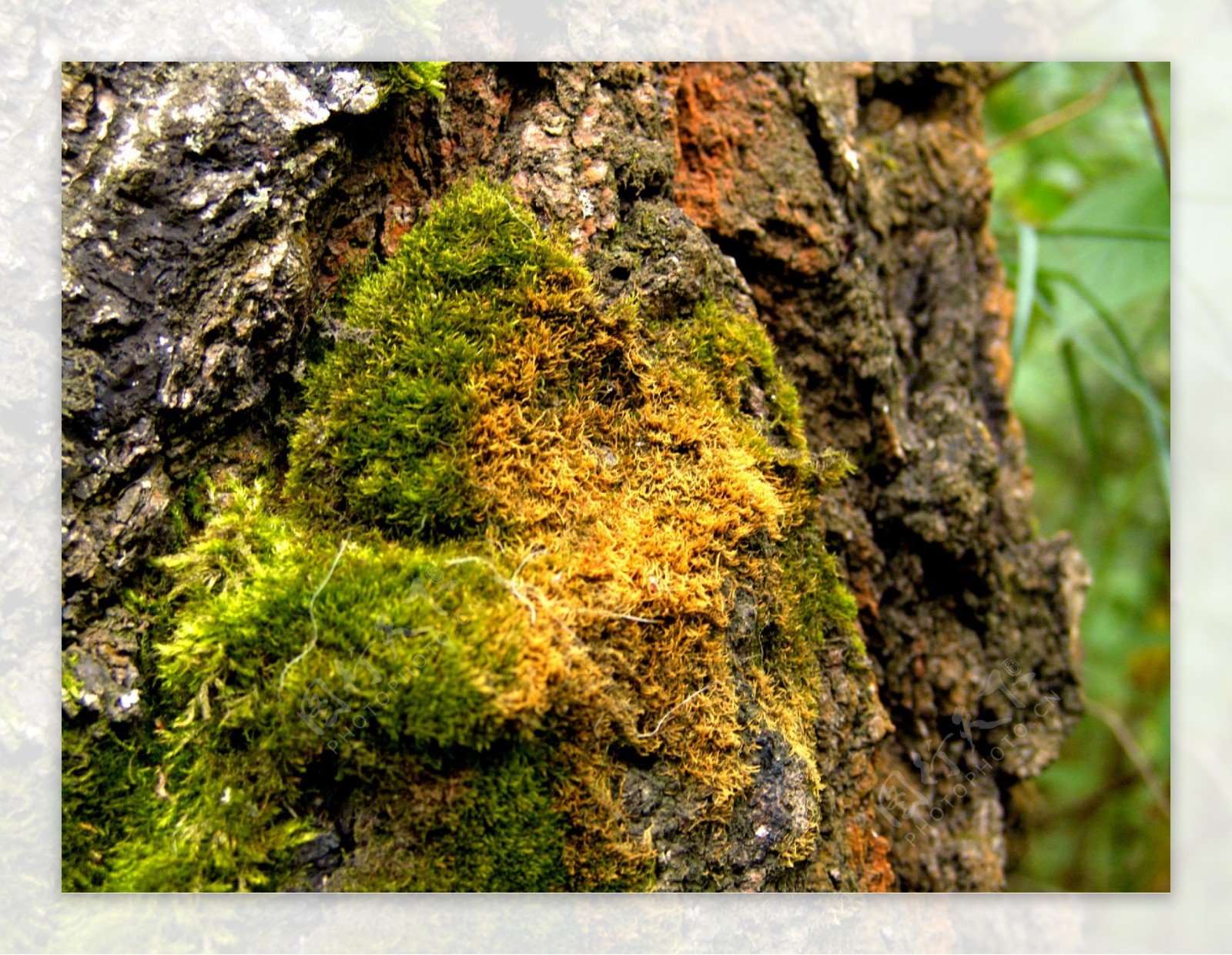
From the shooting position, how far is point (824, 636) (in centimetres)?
147

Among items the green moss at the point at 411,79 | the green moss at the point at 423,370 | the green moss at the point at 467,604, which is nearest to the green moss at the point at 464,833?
the green moss at the point at 467,604

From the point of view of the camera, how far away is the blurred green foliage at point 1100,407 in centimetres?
218

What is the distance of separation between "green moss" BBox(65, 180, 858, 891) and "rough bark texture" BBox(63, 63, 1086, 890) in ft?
0.26

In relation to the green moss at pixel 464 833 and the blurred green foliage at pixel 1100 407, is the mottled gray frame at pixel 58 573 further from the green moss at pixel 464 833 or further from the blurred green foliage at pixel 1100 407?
the blurred green foliage at pixel 1100 407

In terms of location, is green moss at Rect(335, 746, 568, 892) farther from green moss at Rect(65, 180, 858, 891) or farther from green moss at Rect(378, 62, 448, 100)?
green moss at Rect(378, 62, 448, 100)

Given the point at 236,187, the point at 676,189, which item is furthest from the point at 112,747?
the point at 676,189

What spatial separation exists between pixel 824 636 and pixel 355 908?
917 millimetres

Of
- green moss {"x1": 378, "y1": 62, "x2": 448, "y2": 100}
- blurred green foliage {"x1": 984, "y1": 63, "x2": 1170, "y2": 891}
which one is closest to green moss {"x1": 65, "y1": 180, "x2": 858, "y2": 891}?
green moss {"x1": 378, "y1": 62, "x2": 448, "y2": 100}

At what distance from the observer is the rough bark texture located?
1.22m

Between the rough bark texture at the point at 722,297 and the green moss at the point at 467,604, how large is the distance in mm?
78

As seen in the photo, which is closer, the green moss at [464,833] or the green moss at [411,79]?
the green moss at [464,833]

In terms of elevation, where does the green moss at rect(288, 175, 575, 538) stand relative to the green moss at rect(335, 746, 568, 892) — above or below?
above

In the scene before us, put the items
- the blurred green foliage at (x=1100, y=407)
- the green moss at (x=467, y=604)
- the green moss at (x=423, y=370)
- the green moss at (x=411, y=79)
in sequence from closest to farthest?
1. the green moss at (x=467, y=604)
2. the green moss at (x=423, y=370)
3. the green moss at (x=411, y=79)
4. the blurred green foliage at (x=1100, y=407)

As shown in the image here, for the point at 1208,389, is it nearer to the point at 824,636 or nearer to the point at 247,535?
the point at 824,636
